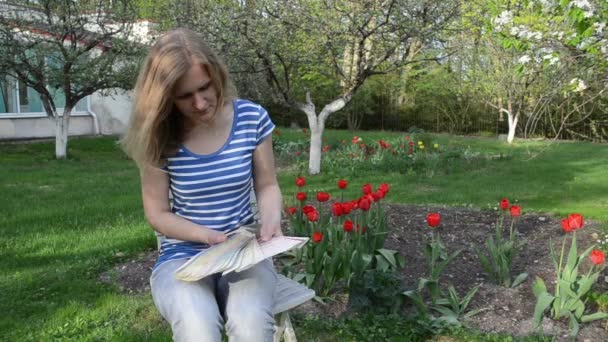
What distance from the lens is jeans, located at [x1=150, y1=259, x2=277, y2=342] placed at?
6.51 feet

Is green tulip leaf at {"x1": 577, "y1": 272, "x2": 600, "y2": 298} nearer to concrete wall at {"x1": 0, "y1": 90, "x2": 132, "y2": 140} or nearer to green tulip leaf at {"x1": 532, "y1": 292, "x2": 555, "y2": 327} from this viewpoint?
green tulip leaf at {"x1": 532, "y1": 292, "x2": 555, "y2": 327}

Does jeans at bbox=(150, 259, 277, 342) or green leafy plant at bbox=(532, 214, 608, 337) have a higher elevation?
jeans at bbox=(150, 259, 277, 342)

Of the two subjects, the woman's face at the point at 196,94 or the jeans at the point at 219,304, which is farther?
the woman's face at the point at 196,94

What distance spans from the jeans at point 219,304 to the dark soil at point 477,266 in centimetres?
117

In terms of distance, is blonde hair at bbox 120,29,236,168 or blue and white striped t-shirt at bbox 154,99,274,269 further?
blue and white striped t-shirt at bbox 154,99,274,269

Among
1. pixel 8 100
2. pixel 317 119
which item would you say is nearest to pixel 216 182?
pixel 317 119

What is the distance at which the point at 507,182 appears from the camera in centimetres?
814

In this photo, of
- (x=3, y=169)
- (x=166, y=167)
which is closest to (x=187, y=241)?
(x=166, y=167)

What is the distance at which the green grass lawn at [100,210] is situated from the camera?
318 centimetres

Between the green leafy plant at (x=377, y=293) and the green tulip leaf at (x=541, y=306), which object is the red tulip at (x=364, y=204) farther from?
the green tulip leaf at (x=541, y=306)

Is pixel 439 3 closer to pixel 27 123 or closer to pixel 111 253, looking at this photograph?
pixel 111 253

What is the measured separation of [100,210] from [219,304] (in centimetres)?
440

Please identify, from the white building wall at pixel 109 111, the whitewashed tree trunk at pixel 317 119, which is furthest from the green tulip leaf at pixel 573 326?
the white building wall at pixel 109 111

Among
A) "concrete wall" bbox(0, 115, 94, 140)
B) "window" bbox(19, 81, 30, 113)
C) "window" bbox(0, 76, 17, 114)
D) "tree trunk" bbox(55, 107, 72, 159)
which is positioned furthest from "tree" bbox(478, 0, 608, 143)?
"window" bbox(19, 81, 30, 113)
